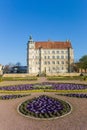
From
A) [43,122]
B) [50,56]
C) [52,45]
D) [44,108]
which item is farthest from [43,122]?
[52,45]

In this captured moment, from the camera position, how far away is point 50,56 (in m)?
82.8

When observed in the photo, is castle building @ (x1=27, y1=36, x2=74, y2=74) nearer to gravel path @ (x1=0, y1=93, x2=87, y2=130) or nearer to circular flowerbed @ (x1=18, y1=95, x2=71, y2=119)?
circular flowerbed @ (x1=18, y1=95, x2=71, y2=119)

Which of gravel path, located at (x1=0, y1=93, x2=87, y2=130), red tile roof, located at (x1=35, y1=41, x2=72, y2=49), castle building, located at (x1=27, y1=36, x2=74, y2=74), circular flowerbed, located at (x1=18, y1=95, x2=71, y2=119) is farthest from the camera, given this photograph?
red tile roof, located at (x1=35, y1=41, x2=72, y2=49)

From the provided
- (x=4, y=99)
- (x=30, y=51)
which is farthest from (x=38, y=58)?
(x=4, y=99)

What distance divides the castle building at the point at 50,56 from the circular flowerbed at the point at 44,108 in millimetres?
65683

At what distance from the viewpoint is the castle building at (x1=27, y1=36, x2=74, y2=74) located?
80.2 meters

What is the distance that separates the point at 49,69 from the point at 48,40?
45.5 ft

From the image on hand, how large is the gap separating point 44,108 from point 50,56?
7072 cm

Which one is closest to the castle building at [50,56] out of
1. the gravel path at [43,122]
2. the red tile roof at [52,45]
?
the red tile roof at [52,45]

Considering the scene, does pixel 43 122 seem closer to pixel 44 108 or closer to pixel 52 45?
pixel 44 108

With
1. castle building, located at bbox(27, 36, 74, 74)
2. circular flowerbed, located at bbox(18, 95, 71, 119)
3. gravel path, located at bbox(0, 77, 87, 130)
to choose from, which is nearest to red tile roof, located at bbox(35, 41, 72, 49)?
castle building, located at bbox(27, 36, 74, 74)

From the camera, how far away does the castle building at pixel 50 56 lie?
80250mm

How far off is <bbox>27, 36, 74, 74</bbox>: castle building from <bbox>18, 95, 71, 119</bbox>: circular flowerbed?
65683mm

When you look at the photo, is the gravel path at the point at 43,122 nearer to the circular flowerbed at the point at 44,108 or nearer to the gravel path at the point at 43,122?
the gravel path at the point at 43,122
